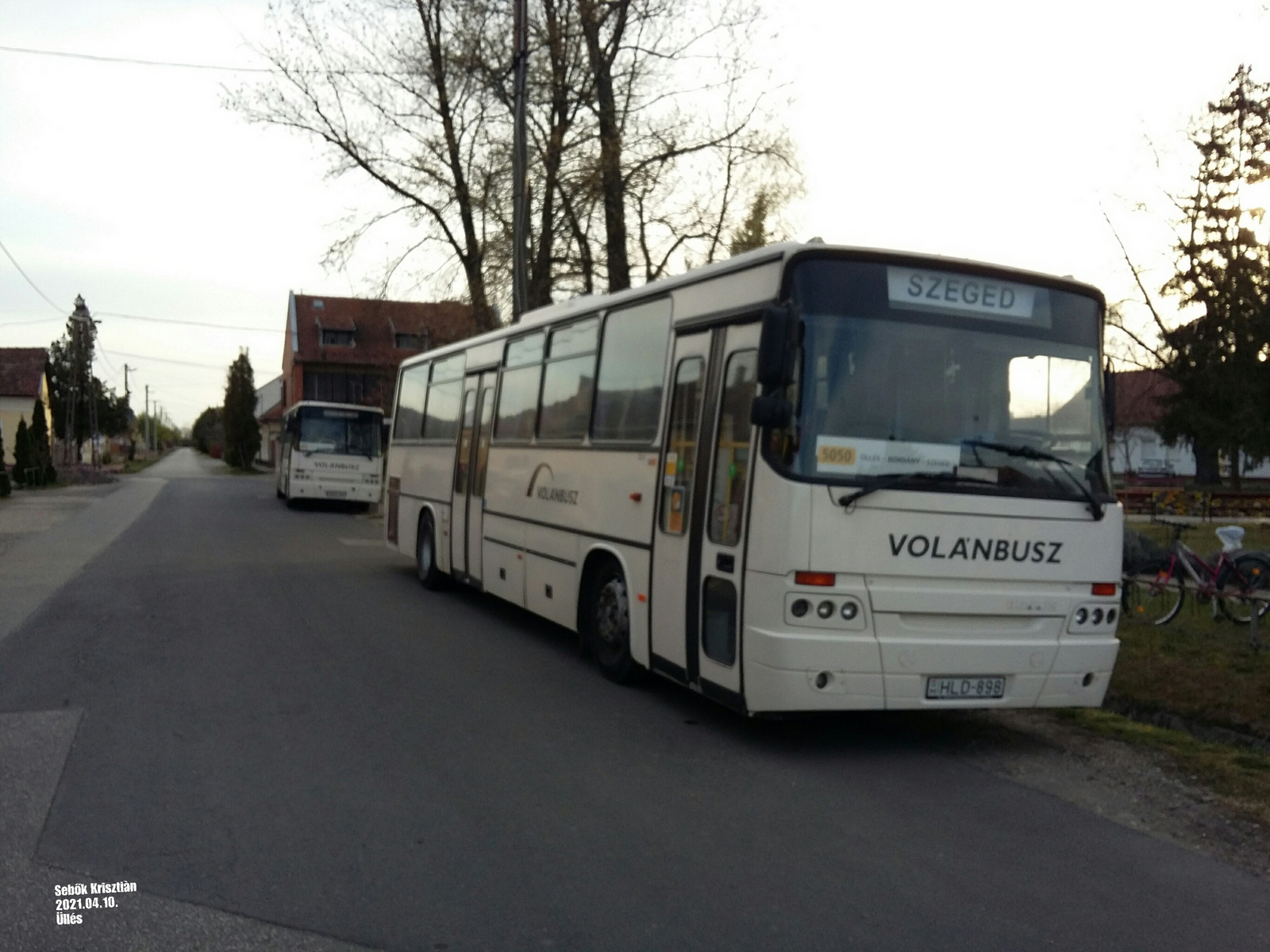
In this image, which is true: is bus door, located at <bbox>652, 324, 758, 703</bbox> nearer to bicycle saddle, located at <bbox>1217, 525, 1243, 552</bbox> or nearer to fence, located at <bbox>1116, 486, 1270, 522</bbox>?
bicycle saddle, located at <bbox>1217, 525, 1243, 552</bbox>

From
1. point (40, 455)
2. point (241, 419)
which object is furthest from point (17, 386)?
point (40, 455)

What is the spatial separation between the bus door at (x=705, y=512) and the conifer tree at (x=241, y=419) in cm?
7571

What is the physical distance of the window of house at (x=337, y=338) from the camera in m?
81.9

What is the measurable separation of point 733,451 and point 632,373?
2.08 metres

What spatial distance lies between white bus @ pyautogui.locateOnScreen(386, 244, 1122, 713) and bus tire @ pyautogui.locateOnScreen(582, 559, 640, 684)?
0.48 metres

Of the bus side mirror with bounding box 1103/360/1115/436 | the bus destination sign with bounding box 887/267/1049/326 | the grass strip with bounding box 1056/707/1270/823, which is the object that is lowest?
the grass strip with bounding box 1056/707/1270/823

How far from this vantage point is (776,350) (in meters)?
6.87

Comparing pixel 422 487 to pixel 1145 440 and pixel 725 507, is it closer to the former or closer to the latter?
pixel 725 507

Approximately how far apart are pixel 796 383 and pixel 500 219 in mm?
16534

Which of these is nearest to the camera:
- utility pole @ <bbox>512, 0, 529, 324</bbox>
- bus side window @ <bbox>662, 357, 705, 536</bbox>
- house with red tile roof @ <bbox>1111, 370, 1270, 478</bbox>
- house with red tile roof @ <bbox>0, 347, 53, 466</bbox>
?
bus side window @ <bbox>662, 357, 705, 536</bbox>

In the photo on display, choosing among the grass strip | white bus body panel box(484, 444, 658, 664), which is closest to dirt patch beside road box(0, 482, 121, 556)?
white bus body panel box(484, 444, 658, 664)

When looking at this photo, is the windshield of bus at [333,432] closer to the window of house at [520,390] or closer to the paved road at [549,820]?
the window of house at [520,390]

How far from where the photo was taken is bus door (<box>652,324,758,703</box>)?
758 cm

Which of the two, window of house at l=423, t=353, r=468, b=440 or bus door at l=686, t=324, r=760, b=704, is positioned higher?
window of house at l=423, t=353, r=468, b=440
